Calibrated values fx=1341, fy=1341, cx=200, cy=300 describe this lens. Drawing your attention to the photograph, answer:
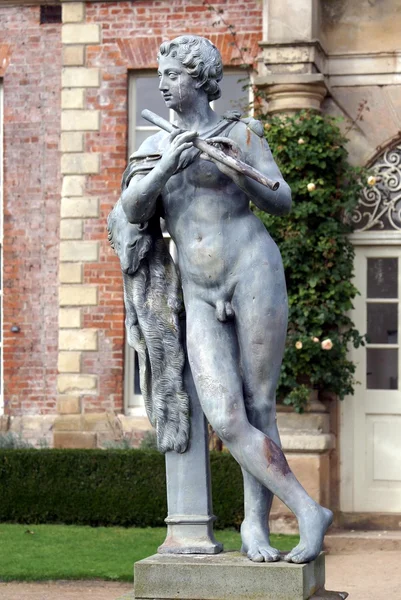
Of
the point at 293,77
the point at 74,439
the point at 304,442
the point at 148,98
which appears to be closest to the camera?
the point at 304,442

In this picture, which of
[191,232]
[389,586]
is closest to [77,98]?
[389,586]

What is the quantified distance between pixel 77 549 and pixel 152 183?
4.99 meters

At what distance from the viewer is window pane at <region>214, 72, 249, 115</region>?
11844 millimetres

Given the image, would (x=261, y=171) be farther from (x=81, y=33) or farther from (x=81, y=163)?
(x=81, y=33)

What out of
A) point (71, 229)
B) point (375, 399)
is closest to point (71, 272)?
point (71, 229)

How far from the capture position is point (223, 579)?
17.0ft

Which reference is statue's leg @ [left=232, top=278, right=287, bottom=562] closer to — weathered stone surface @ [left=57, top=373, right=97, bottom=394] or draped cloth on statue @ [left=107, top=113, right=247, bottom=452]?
draped cloth on statue @ [left=107, top=113, right=247, bottom=452]

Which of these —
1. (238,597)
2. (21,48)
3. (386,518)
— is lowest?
(386,518)

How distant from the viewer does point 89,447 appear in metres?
11.8

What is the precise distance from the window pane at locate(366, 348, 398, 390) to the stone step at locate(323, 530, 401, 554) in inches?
54.1

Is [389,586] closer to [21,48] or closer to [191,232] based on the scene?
[191,232]

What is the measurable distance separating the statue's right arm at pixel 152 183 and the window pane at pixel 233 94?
6.52 meters

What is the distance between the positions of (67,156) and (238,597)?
24.3ft

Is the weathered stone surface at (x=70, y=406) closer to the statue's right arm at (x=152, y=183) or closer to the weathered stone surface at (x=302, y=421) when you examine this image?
the weathered stone surface at (x=302, y=421)
